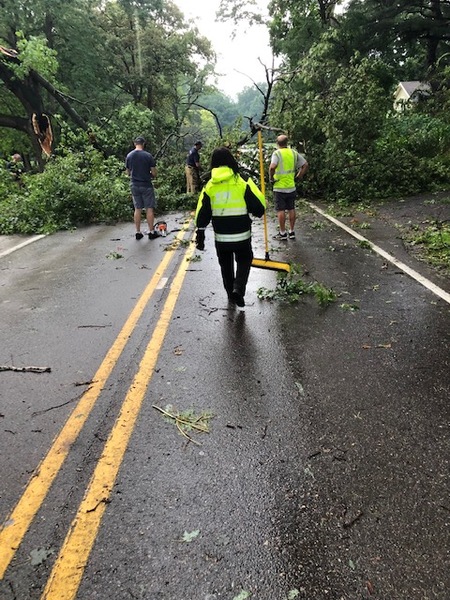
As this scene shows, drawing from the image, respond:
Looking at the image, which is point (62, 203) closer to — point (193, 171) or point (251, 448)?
point (193, 171)

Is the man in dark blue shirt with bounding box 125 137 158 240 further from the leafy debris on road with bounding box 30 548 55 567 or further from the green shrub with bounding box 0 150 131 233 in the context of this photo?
the leafy debris on road with bounding box 30 548 55 567

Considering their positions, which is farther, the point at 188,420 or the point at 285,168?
the point at 285,168

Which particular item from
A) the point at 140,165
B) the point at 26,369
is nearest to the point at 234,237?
the point at 26,369

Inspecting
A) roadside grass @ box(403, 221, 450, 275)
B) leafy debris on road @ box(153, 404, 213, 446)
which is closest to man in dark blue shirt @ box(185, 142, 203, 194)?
roadside grass @ box(403, 221, 450, 275)

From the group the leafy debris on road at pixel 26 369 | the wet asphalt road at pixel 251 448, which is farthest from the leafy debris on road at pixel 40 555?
the leafy debris on road at pixel 26 369

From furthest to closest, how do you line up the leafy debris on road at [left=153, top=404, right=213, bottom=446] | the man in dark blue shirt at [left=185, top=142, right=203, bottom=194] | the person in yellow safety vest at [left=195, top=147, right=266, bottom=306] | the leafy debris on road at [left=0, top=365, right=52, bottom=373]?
the man in dark blue shirt at [left=185, top=142, right=203, bottom=194], the person in yellow safety vest at [left=195, top=147, right=266, bottom=306], the leafy debris on road at [left=0, top=365, right=52, bottom=373], the leafy debris on road at [left=153, top=404, right=213, bottom=446]

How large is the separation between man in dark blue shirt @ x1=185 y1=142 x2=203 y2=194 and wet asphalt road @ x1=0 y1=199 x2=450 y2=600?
9221 millimetres

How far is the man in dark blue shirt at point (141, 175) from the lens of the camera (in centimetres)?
930

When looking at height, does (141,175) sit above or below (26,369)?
above

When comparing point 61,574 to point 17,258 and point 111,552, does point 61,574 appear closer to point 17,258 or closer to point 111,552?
point 111,552

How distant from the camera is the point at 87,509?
249 centimetres

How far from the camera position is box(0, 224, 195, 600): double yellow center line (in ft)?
7.07

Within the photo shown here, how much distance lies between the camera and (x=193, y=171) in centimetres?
1431

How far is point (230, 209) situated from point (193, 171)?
32.5ft
